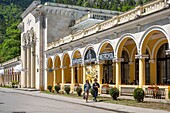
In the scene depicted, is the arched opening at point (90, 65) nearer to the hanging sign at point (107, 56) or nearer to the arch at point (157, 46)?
the hanging sign at point (107, 56)

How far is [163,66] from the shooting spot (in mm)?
26828

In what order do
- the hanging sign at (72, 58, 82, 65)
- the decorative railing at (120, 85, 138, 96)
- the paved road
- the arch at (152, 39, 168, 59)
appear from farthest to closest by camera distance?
the hanging sign at (72, 58, 82, 65), the arch at (152, 39, 168, 59), the decorative railing at (120, 85, 138, 96), the paved road

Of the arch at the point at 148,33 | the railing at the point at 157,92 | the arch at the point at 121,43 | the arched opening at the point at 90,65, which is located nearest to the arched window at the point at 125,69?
the arched opening at the point at 90,65

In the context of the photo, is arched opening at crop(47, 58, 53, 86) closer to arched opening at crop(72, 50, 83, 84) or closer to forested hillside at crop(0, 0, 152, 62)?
arched opening at crop(72, 50, 83, 84)

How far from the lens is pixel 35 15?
51.4 metres

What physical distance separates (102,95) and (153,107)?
1054 cm

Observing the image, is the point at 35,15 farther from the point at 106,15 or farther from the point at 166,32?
the point at 166,32

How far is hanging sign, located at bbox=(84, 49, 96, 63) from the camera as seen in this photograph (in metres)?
30.5

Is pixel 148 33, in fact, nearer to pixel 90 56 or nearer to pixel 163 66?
pixel 163 66

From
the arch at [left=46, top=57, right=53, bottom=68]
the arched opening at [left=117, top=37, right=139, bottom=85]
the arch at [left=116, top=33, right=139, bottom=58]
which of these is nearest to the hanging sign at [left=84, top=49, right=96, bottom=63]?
the arched opening at [left=117, top=37, right=139, bottom=85]

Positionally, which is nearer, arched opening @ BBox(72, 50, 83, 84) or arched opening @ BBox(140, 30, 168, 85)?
arched opening @ BBox(140, 30, 168, 85)

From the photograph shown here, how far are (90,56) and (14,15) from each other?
11833 centimetres

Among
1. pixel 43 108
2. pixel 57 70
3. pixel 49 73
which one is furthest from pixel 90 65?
pixel 49 73

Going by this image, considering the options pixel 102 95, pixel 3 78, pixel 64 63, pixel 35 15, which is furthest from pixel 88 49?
pixel 3 78
